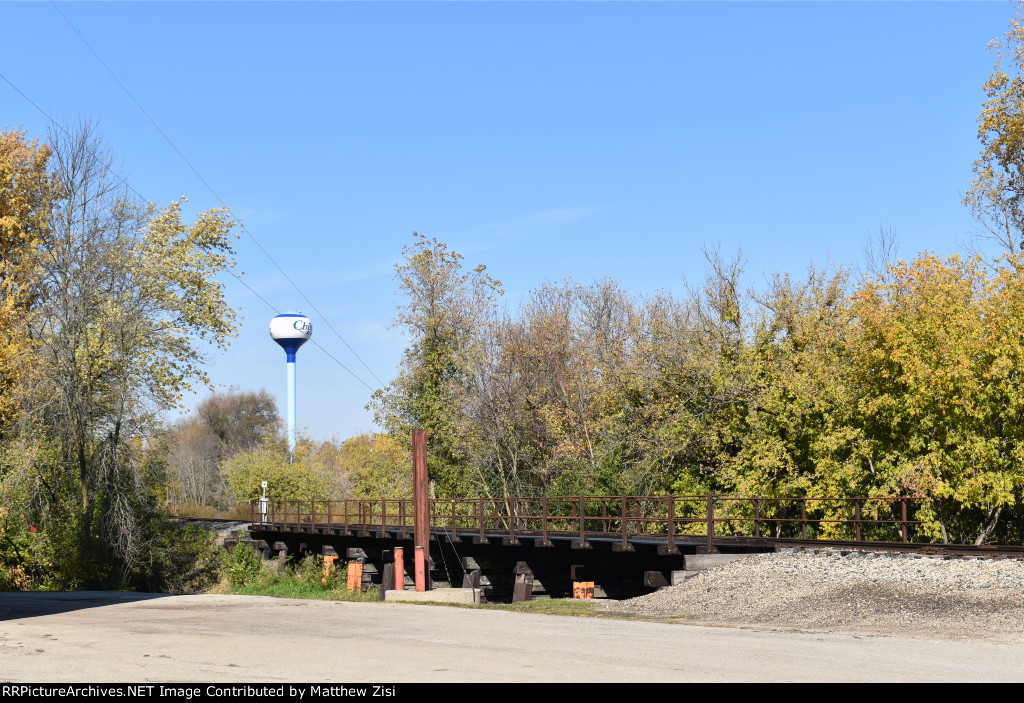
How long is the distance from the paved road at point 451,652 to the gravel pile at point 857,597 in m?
1.46

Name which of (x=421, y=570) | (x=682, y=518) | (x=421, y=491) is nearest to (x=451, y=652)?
(x=421, y=570)

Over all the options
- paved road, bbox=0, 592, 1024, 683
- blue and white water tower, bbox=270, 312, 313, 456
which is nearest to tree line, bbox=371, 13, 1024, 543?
paved road, bbox=0, 592, 1024, 683

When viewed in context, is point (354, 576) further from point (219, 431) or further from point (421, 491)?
point (219, 431)

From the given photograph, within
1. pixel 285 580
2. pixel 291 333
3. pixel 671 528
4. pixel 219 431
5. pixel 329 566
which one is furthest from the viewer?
pixel 219 431

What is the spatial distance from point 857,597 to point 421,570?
33.9ft

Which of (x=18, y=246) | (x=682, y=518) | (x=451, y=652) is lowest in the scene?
(x=451, y=652)

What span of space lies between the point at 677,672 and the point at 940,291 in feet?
67.7

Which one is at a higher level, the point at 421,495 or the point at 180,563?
→ the point at 421,495

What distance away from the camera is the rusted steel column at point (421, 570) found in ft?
79.3

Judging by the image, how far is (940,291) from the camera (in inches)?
1107

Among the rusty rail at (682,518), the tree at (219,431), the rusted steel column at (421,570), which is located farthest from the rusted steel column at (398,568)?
the tree at (219,431)

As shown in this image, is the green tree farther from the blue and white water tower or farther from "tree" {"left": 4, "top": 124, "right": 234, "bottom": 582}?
the blue and white water tower

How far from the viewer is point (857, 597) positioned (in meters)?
17.4
